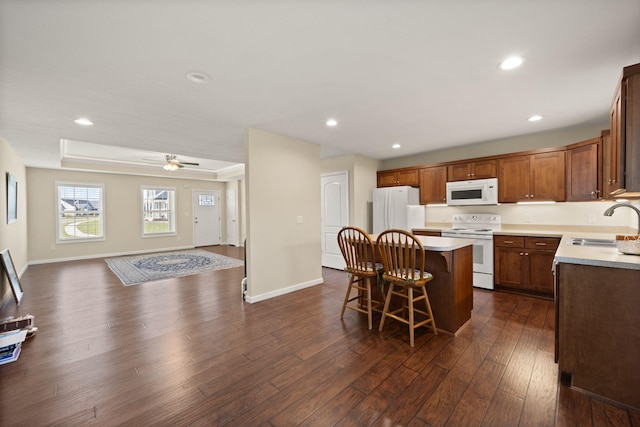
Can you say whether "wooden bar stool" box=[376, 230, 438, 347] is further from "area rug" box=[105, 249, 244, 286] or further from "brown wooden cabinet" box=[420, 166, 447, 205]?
"area rug" box=[105, 249, 244, 286]

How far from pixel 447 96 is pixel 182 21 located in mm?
2385

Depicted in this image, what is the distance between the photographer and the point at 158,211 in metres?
8.40

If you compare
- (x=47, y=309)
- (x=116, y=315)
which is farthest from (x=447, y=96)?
(x=47, y=309)

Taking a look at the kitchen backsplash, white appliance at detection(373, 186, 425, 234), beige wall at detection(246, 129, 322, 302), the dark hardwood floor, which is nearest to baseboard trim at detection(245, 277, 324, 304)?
beige wall at detection(246, 129, 322, 302)

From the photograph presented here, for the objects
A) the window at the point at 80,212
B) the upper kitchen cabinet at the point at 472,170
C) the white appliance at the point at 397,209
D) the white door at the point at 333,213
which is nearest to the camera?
the upper kitchen cabinet at the point at 472,170

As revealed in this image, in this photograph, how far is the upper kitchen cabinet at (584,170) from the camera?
342cm

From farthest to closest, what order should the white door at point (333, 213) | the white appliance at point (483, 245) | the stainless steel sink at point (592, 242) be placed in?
1. the white door at point (333, 213)
2. the white appliance at point (483, 245)
3. the stainless steel sink at point (592, 242)

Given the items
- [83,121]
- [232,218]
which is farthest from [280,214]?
[232,218]

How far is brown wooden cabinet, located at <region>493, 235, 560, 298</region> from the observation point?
3.66m

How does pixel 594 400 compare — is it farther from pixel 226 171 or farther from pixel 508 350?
pixel 226 171

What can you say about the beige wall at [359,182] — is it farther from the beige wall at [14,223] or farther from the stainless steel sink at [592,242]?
the beige wall at [14,223]

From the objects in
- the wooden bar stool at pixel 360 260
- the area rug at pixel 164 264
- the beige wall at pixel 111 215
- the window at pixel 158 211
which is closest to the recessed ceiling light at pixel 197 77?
the wooden bar stool at pixel 360 260

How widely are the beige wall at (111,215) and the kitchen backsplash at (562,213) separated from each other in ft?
25.5

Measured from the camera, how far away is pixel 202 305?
12.0 feet
